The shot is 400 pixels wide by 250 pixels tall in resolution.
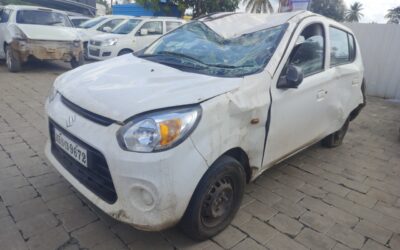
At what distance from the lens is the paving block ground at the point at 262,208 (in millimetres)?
2439

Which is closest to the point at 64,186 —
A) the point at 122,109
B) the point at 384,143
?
the point at 122,109

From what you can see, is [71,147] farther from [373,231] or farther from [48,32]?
[48,32]

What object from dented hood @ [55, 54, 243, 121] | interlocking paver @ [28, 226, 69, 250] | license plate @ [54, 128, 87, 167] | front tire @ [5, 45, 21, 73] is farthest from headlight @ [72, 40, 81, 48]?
interlocking paver @ [28, 226, 69, 250]

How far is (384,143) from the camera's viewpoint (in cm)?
524

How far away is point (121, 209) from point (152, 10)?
1727 centimetres

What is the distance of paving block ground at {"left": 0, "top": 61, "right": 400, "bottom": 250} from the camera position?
8.00ft

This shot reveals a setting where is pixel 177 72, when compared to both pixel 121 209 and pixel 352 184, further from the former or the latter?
pixel 352 184

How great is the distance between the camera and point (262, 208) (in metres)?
3.00

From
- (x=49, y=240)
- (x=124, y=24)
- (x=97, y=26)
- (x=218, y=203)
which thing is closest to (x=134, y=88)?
(x=218, y=203)

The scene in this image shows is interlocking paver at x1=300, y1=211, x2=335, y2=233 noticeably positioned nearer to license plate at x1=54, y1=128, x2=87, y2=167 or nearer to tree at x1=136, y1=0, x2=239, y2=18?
license plate at x1=54, y1=128, x2=87, y2=167

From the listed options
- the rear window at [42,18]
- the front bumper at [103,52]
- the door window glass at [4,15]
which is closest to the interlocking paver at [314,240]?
the rear window at [42,18]

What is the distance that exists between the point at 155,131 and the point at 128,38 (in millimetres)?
8968

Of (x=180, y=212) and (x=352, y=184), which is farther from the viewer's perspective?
(x=352, y=184)

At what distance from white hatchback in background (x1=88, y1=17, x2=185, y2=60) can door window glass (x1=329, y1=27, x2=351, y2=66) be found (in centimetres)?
727
